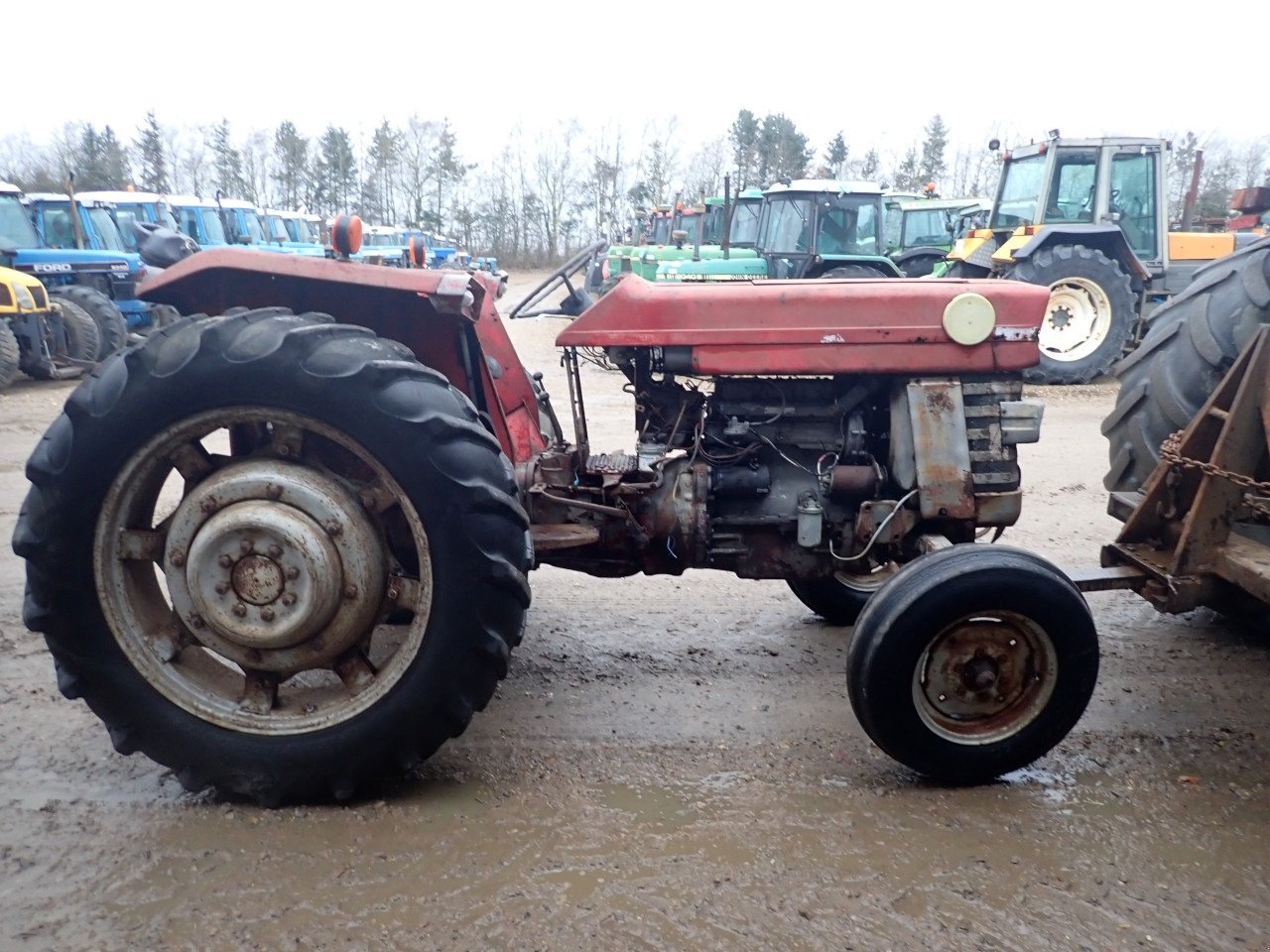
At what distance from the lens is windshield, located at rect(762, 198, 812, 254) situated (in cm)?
1237

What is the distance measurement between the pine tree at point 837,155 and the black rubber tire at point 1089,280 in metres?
31.2

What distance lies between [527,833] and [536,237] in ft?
132

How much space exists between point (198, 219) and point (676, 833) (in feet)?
58.9

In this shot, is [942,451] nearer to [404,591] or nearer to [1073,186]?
[404,591]

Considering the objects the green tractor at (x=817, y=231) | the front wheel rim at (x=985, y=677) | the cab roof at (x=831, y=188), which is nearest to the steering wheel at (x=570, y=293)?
the front wheel rim at (x=985, y=677)

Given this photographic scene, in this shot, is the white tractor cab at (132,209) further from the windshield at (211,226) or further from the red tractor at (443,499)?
the red tractor at (443,499)

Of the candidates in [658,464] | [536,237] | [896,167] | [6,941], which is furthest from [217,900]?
[896,167]

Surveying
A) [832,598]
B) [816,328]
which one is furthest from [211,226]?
[816,328]

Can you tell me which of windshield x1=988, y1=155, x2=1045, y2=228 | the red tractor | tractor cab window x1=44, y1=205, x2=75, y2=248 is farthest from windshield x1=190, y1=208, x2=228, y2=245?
the red tractor

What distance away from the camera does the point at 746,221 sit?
14.2m

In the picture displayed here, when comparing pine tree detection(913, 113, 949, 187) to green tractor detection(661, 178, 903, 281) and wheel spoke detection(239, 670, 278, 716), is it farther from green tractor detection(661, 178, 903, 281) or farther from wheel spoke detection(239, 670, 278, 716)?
wheel spoke detection(239, 670, 278, 716)

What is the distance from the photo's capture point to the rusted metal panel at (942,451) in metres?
2.84

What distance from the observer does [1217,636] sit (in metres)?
3.63

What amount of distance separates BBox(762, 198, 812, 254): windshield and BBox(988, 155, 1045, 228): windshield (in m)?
Result: 2.23
